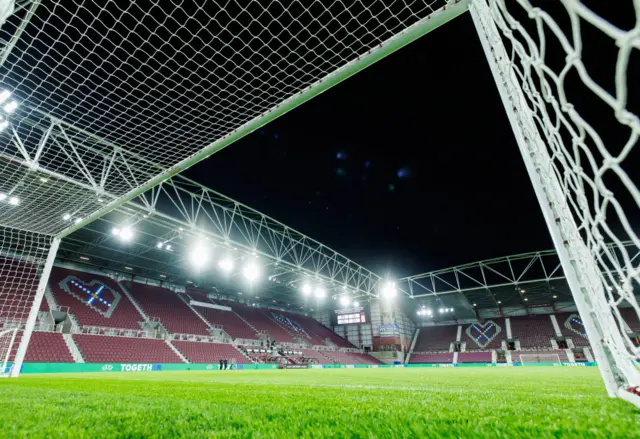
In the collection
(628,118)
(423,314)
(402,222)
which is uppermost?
(402,222)

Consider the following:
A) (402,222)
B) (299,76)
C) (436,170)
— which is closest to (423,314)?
(402,222)

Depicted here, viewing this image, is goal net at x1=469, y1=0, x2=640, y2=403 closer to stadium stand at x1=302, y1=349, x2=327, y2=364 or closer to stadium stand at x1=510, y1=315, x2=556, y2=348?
stadium stand at x1=302, y1=349, x2=327, y2=364

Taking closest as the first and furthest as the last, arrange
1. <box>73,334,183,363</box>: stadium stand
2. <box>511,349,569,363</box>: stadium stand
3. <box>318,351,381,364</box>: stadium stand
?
<box>73,334,183,363</box>: stadium stand
<box>511,349,569,363</box>: stadium stand
<box>318,351,381,364</box>: stadium stand

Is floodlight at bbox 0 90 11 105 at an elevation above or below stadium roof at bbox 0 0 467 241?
above

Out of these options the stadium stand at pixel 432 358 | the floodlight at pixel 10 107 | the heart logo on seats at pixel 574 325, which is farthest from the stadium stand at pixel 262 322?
the heart logo on seats at pixel 574 325

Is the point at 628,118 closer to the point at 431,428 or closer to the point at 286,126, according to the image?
the point at 431,428

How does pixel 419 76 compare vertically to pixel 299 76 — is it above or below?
above

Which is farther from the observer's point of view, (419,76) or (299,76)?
(419,76)

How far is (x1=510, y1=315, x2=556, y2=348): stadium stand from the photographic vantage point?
2792cm

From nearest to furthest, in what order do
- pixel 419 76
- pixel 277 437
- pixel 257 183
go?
1. pixel 277 437
2. pixel 419 76
3. pixel 257 183

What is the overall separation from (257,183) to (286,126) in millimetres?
3814

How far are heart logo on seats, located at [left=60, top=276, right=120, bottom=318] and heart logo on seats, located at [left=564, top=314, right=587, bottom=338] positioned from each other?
36611mm

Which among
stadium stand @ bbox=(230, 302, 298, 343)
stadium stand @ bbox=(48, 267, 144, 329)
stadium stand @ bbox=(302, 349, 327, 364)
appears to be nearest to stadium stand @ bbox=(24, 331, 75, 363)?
stadium stand @ bbox=(48, 267, 144, 329)

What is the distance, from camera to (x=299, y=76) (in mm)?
4191
